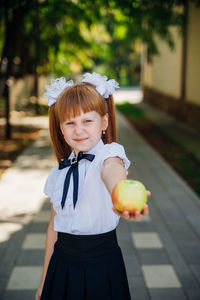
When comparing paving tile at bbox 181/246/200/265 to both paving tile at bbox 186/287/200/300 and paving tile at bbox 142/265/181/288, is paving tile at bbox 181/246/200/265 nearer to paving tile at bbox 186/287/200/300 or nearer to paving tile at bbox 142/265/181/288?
paving tile at bbox 142/265/181/288

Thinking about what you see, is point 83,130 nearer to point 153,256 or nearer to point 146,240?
point 153,256

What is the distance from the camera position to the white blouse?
1.90 metres

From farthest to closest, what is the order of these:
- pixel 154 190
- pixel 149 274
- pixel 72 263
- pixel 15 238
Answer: pixel 154 190 → pixel 15 238 → pixel 149 274 → pixel 72 263

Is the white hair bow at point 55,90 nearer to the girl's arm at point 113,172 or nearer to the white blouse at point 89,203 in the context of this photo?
the white blouse at point 89,203

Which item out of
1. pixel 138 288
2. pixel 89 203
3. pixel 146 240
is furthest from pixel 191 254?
pixel 89 203

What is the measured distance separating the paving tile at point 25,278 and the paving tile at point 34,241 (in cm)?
50

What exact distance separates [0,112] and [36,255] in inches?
567

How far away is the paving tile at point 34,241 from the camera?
447cm

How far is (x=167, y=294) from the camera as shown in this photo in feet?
11.4

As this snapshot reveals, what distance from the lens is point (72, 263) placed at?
205 cm

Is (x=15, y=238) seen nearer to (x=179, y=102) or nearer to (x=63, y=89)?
(x=63, y=89)

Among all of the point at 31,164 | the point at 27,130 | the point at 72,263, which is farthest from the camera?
the point at 27,130

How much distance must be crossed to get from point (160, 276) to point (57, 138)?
6.96ft

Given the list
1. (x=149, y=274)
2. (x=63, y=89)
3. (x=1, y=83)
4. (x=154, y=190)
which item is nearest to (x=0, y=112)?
(x=1, y=83)
